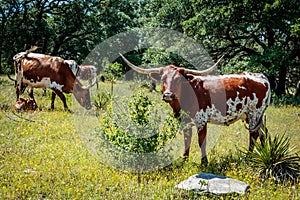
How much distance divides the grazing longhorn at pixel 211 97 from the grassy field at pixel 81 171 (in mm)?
696

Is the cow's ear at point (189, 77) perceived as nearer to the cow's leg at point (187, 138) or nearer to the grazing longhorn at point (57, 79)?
Answer: the cow's leg at point (187, 138)

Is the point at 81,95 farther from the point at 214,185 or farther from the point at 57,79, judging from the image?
the point at 214,185

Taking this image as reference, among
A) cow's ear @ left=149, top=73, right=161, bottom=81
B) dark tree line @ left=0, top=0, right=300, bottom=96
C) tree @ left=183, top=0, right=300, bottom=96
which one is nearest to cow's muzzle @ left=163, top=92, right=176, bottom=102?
cow's ear @ left=149, top=73, right=161, bottom=81

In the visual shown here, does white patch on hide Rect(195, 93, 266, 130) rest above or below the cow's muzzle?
below

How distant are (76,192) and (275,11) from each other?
15910 millimetres

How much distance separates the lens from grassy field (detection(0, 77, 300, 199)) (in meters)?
5.93

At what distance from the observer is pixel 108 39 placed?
1253 inches

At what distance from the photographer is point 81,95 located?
1381 cm

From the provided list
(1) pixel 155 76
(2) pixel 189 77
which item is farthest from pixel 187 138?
(1) pixel 155 76

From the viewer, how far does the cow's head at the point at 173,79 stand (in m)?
7.00

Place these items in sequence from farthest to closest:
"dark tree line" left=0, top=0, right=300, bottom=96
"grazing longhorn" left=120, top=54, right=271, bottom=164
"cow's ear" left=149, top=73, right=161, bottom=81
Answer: "dark tree line" left=0, top=0, right=300, bottom=96
"cow's ear" left=149, top=73, right=161, bottom=81
"grazing longhorn" left=120, top=54, right=271, bottom=164

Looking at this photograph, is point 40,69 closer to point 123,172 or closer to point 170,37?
point 123,172

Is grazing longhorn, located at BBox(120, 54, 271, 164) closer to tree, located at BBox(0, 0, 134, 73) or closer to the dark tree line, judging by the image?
the dark tree line

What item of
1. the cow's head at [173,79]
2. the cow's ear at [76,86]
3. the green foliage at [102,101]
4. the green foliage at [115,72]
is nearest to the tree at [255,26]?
the green foliage at [115,72]
